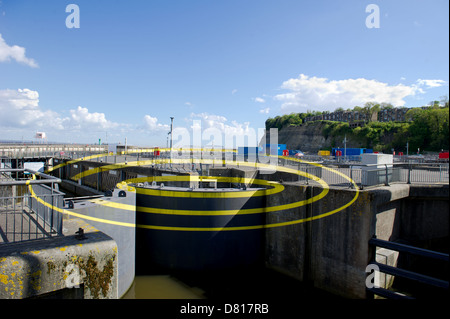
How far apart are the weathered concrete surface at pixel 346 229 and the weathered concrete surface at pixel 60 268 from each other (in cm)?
838

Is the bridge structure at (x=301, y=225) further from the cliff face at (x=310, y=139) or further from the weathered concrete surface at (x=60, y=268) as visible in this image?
the cliff face at (x=310, y=139)

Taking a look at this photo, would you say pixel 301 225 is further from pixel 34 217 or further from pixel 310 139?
pixel 310 139

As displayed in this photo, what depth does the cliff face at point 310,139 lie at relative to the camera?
300ft

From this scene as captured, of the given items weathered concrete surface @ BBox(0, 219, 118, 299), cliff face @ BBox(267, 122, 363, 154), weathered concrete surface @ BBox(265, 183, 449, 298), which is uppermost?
cliff face @ BBox(267, 122, 363, 154)

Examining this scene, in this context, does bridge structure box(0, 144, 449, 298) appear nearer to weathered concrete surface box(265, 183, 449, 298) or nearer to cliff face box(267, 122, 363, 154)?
weathered concrete surface box(265, 183, 449, 298)

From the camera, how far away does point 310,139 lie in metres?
104

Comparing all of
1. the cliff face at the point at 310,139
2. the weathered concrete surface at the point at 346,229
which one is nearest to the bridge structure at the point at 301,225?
the weathered concrete surface at the point at 346,229

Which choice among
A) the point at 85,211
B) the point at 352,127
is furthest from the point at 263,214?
the point at 352,127

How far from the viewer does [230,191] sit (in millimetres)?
11969

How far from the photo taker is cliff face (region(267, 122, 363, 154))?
91.3m

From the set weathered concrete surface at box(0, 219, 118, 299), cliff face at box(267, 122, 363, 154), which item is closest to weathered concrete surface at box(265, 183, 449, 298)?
weathered concrete surface at box(0, 219, 118, 299)

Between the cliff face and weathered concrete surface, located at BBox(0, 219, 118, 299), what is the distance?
295 ft

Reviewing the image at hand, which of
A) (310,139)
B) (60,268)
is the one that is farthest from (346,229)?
(310,139)
